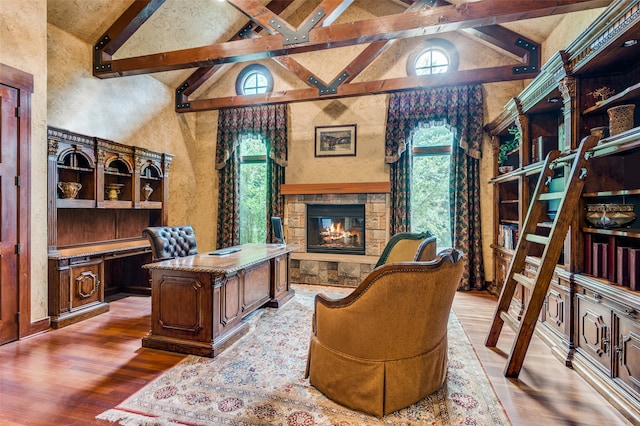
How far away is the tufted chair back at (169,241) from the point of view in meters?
A: 3.46

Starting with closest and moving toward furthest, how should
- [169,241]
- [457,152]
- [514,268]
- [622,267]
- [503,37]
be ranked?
[622,267]
[514,268]
[169,241]
[503,37]
[457,152]

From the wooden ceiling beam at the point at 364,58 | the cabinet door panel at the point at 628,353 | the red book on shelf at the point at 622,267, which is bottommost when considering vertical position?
the cabinet door panel at the point at 628,353

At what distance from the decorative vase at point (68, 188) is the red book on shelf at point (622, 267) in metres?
5.25

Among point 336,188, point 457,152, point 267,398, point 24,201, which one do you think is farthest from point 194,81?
point 267,398

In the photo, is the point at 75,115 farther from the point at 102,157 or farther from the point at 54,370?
the point at 54,370

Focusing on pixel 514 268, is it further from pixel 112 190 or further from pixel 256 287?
pixel 112 190

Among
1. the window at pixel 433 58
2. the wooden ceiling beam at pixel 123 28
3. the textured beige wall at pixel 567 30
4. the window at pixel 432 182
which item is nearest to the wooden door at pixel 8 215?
the wooden ceiling beam at pixel 123 28

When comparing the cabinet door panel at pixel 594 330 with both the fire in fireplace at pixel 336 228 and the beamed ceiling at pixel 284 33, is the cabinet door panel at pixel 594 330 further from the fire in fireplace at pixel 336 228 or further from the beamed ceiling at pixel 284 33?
the fire in fireplace at pixel 336 228

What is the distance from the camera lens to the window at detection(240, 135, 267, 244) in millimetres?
5957

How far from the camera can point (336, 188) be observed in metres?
5.20

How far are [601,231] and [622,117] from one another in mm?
838

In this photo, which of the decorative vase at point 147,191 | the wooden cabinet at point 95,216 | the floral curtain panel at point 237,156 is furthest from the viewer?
the floral curtain panel at point 237,156

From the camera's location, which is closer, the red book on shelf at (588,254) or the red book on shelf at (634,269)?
the red book on shelf at (634,269)

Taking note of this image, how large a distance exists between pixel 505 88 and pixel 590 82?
2343mm
